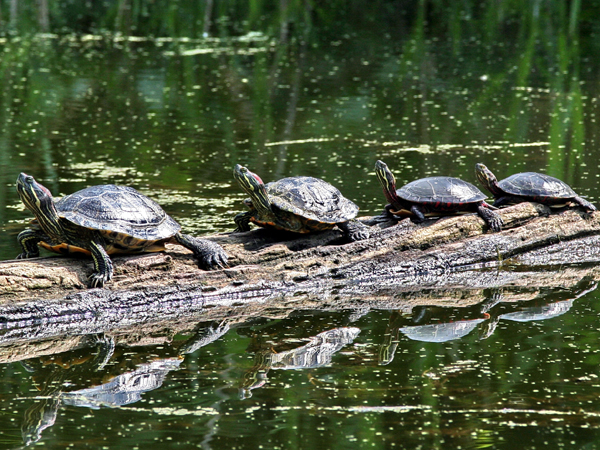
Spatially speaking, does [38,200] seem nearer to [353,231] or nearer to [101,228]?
[101,228]

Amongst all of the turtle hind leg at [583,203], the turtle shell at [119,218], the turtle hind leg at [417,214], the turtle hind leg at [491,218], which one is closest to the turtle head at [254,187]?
the turtle shell at [119,218]

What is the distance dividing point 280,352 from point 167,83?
9697 millimetres

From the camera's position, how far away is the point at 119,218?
15.5 ft

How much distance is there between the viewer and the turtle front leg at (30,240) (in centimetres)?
477

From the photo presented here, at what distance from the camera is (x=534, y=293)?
17.4 feet

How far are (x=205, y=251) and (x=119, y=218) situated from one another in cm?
53

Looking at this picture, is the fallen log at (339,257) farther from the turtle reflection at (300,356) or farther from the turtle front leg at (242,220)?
the turtle reflection at (300,356)

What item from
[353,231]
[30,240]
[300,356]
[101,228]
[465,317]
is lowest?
[465,317]

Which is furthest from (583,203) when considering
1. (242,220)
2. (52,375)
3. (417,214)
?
(52,375)

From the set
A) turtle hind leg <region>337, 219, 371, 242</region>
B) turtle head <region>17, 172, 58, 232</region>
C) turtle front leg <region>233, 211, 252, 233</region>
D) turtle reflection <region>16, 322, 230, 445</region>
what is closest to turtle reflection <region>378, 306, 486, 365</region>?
turtle hind leg <region>337, 219, 371, 242</region>

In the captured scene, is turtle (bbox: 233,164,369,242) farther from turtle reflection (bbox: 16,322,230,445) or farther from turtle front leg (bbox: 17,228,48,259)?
turtle front leg (bbox: 17,228,48,259)

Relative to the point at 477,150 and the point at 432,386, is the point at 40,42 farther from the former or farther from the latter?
the point at 432,386

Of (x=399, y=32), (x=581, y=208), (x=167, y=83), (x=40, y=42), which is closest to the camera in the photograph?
(x=581, y=208)

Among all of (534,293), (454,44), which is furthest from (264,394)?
(454,44)
